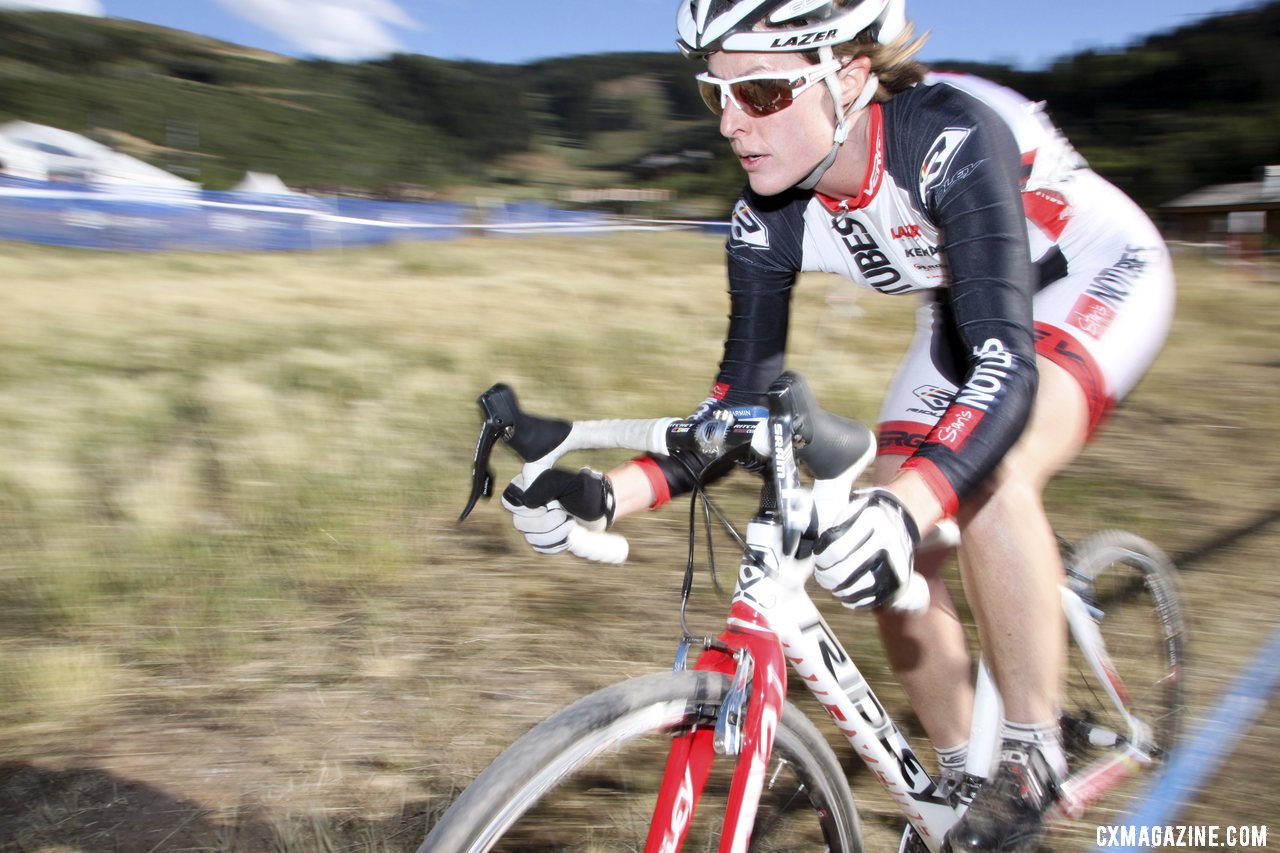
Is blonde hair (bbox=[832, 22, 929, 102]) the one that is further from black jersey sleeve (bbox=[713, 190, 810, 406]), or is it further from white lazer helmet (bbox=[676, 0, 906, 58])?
black jersey sleeve (bbox=[713, 190, 810, 406])

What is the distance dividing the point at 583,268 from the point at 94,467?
13.5 m

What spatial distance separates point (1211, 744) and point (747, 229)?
2183mm

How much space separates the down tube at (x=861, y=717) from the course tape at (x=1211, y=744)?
70 centimetres

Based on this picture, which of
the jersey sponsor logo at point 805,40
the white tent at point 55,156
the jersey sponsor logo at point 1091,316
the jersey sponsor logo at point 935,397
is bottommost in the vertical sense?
the jersey sponsor logo at point 935,397

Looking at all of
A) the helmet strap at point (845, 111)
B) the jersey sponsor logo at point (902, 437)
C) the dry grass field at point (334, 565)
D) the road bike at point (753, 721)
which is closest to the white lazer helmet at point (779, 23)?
the helmet strap at point (845, 111)

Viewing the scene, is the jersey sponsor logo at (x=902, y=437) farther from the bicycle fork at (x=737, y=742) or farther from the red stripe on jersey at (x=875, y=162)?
the bicycle fork at (x=737, y=742)

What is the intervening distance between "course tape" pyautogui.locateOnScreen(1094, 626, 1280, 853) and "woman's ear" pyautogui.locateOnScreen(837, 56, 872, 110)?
2.01 meters

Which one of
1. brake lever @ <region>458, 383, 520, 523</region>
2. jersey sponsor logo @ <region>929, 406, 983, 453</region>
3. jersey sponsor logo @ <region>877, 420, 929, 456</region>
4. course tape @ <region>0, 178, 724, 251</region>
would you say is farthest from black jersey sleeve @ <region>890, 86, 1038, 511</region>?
course tape @ <region>0, 178, 724, 251</region>

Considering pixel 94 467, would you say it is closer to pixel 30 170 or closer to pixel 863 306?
pixel 863 306

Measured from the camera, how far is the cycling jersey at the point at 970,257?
1825 millimetres

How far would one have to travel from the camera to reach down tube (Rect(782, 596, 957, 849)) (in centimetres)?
183

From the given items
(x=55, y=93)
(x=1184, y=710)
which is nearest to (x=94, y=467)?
(x=1184, y=710)

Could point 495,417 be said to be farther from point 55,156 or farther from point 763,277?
point 55,156

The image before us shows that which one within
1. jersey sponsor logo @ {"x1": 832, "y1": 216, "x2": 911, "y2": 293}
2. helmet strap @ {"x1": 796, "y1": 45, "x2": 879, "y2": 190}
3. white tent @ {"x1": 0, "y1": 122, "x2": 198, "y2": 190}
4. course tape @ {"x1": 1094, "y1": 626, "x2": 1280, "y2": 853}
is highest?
white tent @ {"x1": 0, "y1": 122, "x2": 198, "y2": 190}
